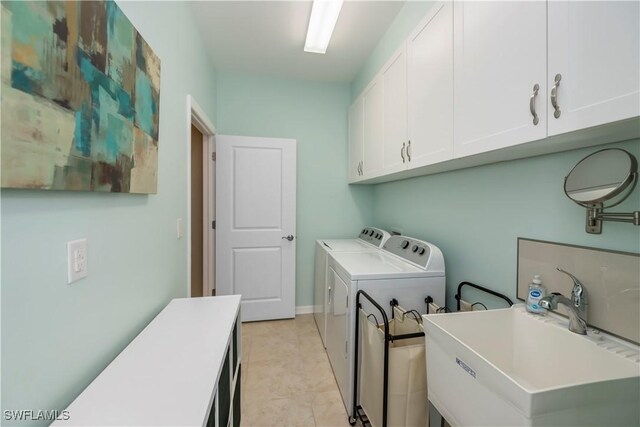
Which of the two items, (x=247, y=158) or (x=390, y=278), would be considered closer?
(x=390, y=278)

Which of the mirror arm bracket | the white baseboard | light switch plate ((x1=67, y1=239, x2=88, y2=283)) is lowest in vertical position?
the white baseboard

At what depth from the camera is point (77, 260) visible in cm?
80

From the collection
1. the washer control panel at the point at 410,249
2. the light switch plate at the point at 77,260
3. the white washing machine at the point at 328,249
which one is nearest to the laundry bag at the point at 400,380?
the washer control panel at the point at 410,249

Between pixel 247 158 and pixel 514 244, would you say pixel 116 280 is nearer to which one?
pixel 514 244

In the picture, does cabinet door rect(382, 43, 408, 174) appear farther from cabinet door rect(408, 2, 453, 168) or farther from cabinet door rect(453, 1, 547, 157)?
cabinet door rect(453, 1, 547, 157)

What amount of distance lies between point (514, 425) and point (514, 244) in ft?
2.84

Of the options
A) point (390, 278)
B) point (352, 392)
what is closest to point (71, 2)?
point (390, 278)

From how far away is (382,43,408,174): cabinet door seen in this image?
5.79 ft

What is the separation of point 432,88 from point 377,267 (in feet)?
3.70

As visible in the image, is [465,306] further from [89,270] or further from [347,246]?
[89,270]

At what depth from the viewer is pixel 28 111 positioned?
0.60 m

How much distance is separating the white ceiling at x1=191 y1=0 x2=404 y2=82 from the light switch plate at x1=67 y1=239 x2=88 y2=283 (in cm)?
201

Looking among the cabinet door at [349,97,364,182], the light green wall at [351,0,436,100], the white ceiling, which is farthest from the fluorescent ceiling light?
the cabinet door at [349,97,364,182]

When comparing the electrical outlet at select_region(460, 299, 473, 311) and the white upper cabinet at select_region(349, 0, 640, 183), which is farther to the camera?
the electrical outlet at select_region(460, 299, 473, 311)
